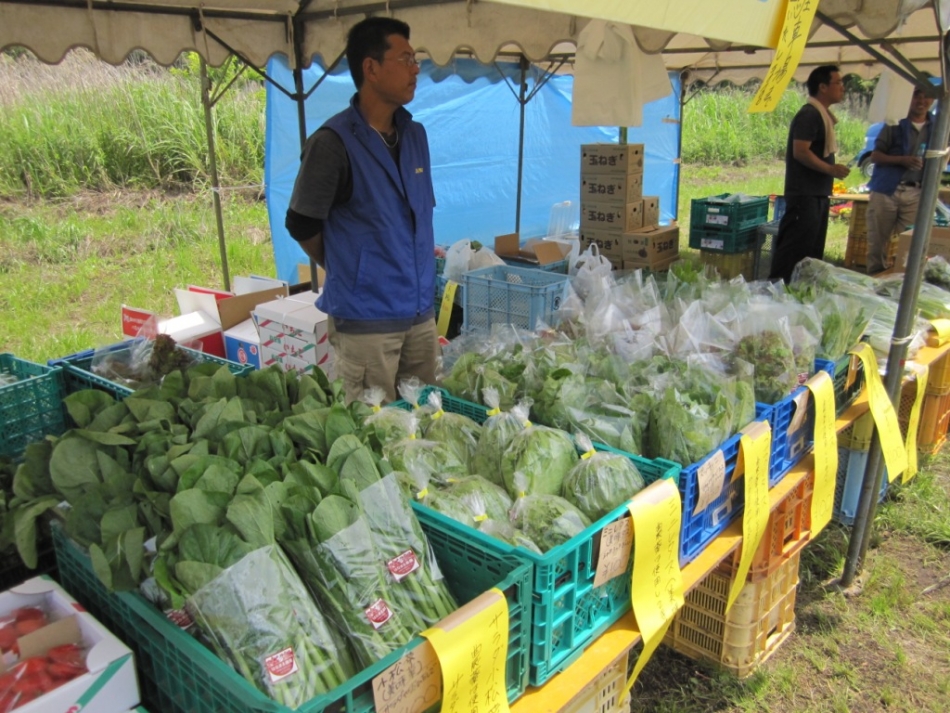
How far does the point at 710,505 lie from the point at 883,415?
115 cm

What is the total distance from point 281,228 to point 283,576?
5659 millimetres

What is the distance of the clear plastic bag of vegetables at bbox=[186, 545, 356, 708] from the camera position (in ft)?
3.12

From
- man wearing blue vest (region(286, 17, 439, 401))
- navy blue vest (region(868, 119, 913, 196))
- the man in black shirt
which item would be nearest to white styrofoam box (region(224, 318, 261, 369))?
man wearing blue vest (region(286, 17, 439, 401))

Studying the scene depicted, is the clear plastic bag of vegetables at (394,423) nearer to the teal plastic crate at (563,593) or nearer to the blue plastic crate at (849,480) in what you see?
the teal plastic crate at (563,593)

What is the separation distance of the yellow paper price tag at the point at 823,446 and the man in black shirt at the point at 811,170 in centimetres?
307

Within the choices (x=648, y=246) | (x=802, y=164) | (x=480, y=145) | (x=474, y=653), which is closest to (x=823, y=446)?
(x=474, y=653)

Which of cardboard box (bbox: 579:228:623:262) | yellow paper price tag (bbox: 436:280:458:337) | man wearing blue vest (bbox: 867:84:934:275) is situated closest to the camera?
yellow paper price tag (bbox: 436:280:458:337)

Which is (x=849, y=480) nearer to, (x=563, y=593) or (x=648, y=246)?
(x=563, y=593)

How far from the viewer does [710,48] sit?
5980 mm

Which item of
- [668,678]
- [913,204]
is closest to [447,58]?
[668,678]

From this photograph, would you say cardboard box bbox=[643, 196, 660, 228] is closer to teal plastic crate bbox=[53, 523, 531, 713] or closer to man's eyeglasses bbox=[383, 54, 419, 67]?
man's eyeglasses bbox=[383, 54, 419, 67]

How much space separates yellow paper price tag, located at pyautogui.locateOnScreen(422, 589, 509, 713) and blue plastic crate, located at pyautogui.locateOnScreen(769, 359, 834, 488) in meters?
1.19

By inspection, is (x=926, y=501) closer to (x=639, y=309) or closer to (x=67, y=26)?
(x=639, y=309)

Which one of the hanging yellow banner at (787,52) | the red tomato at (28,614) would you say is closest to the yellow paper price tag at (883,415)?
the hanging yellow banner at (787,52)
